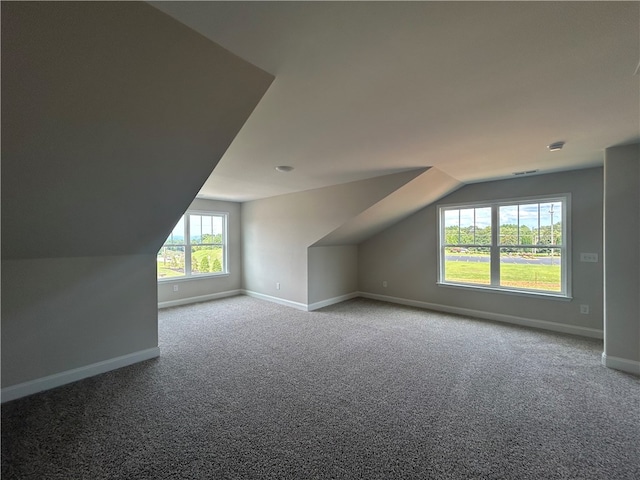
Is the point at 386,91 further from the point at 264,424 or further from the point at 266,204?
the point at 266,204

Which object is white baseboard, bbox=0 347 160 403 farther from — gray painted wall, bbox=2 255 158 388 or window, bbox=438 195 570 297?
window, bbox=438 195 570 297

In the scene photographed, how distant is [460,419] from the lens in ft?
6.40

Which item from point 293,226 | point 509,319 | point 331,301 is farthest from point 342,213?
point 509,319

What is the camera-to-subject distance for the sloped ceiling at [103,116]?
1080 mm

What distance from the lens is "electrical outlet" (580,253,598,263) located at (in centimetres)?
350

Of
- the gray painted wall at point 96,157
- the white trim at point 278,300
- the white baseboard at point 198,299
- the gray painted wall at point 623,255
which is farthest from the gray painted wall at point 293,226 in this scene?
the gray painted wall at point 96,157

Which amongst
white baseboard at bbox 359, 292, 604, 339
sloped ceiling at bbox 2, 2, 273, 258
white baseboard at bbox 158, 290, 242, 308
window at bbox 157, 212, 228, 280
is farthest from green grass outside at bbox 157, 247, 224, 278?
white baseboard at bbox 359, 292, 604, 339

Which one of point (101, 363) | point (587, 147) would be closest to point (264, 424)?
point (101, 363)

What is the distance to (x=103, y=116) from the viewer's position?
146 cm

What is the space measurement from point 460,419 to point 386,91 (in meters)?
2.39

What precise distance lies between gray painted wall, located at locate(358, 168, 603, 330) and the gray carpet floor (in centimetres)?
60

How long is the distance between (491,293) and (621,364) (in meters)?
1.70

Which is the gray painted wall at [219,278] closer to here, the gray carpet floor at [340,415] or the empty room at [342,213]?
the empty room at [342,213]

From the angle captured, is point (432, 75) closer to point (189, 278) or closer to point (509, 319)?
point (509, 319)
